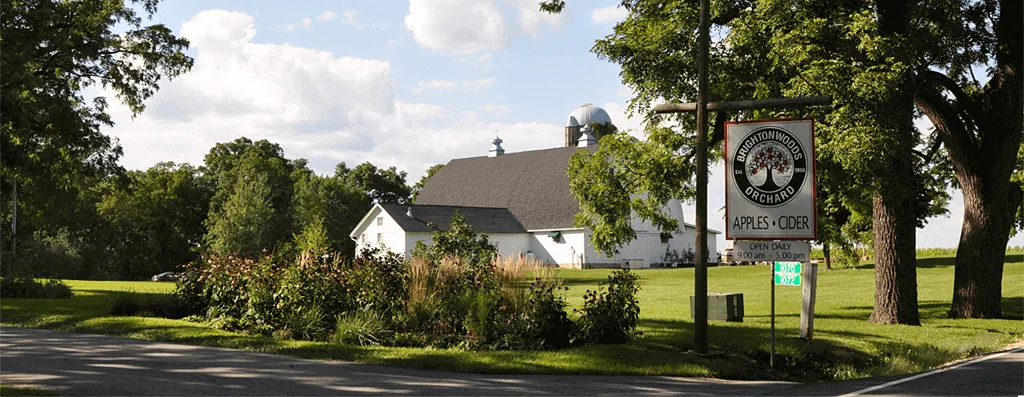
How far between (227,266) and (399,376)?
765cm

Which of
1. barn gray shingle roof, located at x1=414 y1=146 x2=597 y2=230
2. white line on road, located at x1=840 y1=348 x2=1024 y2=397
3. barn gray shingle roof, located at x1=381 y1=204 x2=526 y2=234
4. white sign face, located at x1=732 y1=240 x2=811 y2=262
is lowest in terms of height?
white line on road, located at x1=840 y1=348 x2=1024 y2=397

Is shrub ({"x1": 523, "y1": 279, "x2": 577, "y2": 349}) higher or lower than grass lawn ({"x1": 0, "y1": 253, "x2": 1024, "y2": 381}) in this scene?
higher

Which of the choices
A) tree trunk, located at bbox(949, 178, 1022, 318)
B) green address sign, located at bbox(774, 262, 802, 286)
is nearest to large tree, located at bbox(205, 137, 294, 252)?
tree trunk, located at bbox(949, 178, 1022, 318)

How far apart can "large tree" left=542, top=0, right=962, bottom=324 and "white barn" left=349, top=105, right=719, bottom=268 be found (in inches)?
1443

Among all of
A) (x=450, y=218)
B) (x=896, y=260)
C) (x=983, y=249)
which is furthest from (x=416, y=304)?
(x=450, y=218)

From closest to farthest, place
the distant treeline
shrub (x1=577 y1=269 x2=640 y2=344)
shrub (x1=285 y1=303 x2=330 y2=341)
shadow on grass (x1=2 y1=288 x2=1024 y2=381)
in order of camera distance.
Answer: shadow on grass (x1=2 y1=288 x2=1024 y2=381) → shrub (x1=577 y1=269 x2=640 y2=344) → shrub (x1=285 y1=303 x2=330 y2=341) → the distant treeline

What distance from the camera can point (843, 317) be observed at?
24.5m

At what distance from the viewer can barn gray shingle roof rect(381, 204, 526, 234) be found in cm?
6612

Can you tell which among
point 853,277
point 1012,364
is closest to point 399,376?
point 1012,364

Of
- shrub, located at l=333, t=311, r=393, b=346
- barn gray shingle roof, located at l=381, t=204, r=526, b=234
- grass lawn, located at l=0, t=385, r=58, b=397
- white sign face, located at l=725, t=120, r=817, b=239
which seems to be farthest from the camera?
barn gray shingle roof, located at l=381, t=204, r=526, b=234

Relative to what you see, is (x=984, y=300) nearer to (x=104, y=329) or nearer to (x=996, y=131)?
(x=996, y=131)

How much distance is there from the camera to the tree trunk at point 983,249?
983 inches

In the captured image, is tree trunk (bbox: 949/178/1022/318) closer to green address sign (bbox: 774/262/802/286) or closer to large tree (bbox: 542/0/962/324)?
large tree (bbox: 542/0/962/324)

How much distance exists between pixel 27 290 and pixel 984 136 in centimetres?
2795
